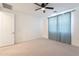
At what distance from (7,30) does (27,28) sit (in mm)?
612

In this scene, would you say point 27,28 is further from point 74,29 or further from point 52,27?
point 74,29

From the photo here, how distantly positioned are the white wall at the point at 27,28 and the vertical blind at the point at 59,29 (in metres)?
0.43

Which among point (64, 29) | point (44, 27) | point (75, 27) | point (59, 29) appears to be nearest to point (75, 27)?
point (75, 27)

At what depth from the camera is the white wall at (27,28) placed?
8.61 ft

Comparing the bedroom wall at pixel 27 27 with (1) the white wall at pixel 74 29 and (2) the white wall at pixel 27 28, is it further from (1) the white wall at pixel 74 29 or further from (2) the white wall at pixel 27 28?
(1) the white wall at pixel 74 29

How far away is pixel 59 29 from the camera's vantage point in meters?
2.86

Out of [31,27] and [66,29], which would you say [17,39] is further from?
[66,29]

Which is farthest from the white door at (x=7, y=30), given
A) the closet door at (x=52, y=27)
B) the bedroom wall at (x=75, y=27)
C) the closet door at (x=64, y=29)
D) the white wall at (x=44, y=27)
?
the bedroom wall at (x=75, y=27)

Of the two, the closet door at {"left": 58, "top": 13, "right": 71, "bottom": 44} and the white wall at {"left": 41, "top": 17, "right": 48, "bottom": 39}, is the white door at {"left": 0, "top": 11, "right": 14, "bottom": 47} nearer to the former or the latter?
the white wall at {"left": 41, "top": 17, "right": 48, "bottom": 39}

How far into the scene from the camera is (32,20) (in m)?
2.65

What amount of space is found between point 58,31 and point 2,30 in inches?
69.0

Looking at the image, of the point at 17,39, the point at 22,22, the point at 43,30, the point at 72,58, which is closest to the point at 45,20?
the point at 43,30

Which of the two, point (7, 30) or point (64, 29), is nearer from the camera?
point (7, 30)

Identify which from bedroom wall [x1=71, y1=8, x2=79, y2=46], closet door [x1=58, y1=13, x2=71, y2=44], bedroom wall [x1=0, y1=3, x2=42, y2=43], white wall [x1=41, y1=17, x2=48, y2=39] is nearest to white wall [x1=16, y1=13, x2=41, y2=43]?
bedroom wall [x1=0, y1=3, x2=42, y2=43]
